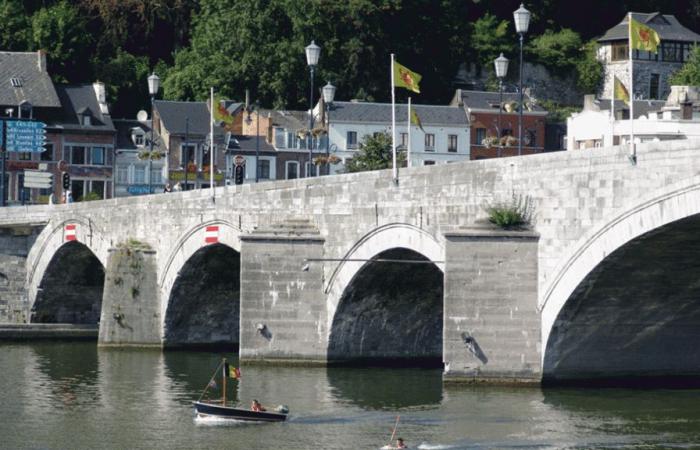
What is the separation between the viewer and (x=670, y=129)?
204ft

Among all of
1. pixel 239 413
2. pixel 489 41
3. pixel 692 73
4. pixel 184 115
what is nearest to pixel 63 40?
pixel 184 115

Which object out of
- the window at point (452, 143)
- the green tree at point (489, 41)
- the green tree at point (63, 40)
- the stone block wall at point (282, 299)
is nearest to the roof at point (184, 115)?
the green tree at point (63, 40)

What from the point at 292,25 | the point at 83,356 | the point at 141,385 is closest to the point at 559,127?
the point at 292,25

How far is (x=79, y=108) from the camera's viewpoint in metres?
100

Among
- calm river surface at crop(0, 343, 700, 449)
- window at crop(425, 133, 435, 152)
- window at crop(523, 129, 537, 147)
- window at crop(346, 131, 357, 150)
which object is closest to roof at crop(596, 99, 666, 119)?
window at crop(523, 129, 537, 147)

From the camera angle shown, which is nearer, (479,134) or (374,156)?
(374,156)

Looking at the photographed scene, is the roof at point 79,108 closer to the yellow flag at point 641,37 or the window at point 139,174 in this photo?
the window at point 139,174

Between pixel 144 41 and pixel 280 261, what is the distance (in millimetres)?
62176

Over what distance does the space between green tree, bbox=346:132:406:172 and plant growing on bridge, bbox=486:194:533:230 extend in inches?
1652

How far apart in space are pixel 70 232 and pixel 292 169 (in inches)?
1433

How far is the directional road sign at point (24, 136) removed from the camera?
8062 cm

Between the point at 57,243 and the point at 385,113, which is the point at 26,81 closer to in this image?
the point at 385,113

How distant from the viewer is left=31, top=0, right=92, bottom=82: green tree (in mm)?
104375

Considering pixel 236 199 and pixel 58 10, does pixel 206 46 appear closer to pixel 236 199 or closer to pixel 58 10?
pixel 58 10
